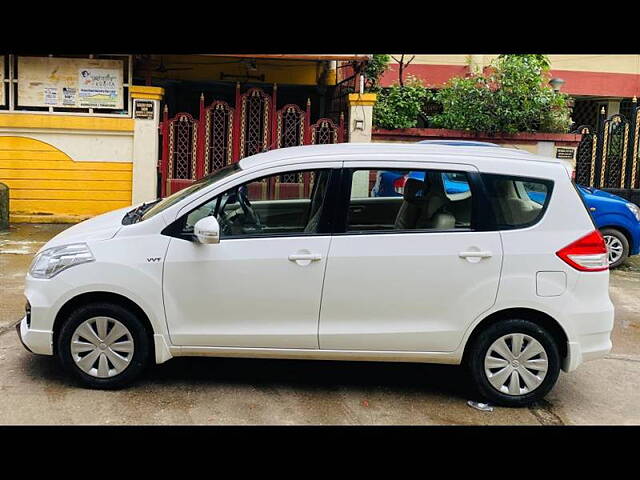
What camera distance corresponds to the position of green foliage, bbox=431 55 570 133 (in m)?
12.1

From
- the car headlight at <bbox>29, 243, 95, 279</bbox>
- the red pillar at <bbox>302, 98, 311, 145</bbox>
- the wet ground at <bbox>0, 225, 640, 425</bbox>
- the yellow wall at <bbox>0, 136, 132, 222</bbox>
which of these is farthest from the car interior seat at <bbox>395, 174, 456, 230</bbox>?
the yellow wall at <bbox>0, 136, 132, 222</bbox>

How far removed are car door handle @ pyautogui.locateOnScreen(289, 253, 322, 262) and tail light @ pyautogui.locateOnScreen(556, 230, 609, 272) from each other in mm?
1609

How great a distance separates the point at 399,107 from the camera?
12.0 metres

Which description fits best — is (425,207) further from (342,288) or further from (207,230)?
(207,230)

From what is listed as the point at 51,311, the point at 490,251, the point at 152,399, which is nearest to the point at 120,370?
the point at 152,399

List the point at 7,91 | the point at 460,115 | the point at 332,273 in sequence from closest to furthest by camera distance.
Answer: the point at 332,273 < the point at 7,91 < the point at 460,115

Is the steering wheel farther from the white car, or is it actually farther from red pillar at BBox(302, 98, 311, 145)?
red pillar at BBox(302, 98, 311, 145)

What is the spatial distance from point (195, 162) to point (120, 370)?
719 centimetres

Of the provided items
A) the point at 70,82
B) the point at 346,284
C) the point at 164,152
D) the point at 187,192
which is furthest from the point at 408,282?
the point at 70,82

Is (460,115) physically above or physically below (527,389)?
above

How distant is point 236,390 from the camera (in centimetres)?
495

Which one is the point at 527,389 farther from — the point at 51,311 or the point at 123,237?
the point at 51,311

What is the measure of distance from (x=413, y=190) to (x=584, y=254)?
4.08 ft

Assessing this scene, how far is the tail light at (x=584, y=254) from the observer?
4.63 metres
